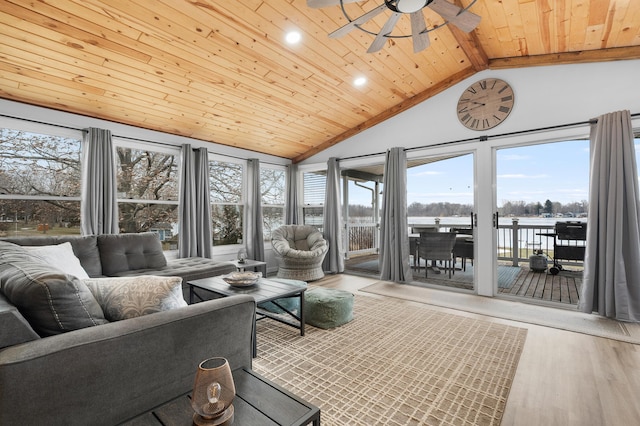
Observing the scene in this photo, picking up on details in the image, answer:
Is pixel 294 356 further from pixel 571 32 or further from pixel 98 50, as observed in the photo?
pixel 571 32

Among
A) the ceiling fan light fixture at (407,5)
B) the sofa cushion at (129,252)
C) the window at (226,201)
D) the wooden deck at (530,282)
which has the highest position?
the ceiling fan light fixture at (407,5)

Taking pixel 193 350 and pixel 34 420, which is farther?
pixel 193 350

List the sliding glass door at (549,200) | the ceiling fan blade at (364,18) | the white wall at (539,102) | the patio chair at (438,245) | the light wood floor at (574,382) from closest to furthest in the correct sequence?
the light wood floor at (574,382), the ceiling fan blade at (364,18), the white wall at (539,102), the sliding glass door at (549,200), the patio chair at (438,245)

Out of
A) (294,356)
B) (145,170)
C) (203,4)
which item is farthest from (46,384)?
(145,170)

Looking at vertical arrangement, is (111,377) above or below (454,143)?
below

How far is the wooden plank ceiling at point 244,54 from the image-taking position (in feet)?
8.17

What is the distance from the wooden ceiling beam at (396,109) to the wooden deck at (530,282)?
2362 millimetres

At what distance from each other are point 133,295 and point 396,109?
4537mm

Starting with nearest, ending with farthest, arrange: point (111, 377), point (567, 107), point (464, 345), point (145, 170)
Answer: point (111, 377)
point (464, 345)
point (567, 107)
point (145, 170)

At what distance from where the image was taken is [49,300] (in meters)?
1.08

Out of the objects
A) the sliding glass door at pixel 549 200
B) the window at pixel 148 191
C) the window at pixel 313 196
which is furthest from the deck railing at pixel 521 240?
the window at pixel 148 191

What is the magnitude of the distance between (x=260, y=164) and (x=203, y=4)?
10.8ft

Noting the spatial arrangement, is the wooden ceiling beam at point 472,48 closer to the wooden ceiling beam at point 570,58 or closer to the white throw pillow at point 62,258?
the wooden ceiling beam at point 570,58

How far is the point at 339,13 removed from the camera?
2830 mm
